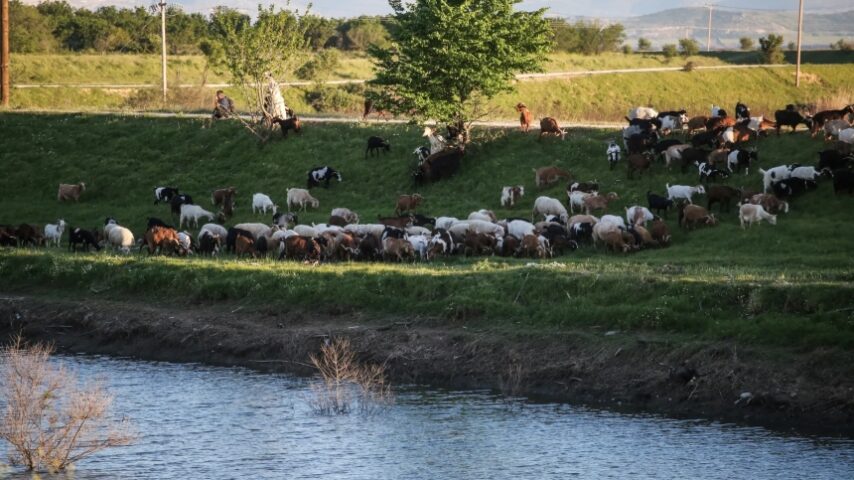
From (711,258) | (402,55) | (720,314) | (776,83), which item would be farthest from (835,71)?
(720,314)

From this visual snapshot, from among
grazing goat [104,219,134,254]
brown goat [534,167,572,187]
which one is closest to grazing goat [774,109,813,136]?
brown goat [534,167,572,187]

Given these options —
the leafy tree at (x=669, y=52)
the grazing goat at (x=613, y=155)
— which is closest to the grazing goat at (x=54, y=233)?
the grazing goat at (x=613, y=155)

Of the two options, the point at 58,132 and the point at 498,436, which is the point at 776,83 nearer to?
the point at 58,132

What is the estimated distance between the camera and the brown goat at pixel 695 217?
29.6 metres

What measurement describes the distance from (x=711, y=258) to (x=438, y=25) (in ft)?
48.8

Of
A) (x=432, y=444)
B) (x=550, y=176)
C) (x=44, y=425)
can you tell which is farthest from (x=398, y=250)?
(x=44, y=425)

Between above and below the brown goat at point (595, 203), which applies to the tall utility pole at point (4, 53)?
above

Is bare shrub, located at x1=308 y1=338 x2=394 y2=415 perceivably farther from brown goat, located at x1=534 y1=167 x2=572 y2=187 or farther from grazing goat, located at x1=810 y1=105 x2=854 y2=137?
grazing goat, located at x1=810 y1=105 x2=854 y2=137

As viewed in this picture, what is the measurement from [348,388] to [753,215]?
1234 centimetres

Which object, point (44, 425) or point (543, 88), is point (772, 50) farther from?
point (44, 425)

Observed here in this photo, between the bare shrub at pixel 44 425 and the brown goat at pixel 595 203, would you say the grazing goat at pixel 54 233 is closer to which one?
the brown goat at pixel 595 203

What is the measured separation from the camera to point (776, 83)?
8194 centimetres

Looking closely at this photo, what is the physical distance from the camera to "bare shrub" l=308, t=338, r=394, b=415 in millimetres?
20019

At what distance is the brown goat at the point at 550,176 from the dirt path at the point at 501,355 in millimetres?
11825
